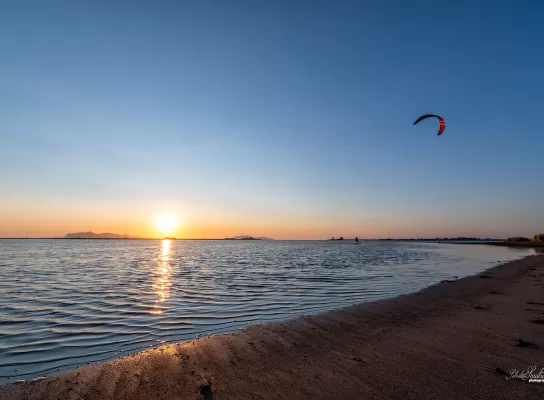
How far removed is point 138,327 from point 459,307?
38.7 feet

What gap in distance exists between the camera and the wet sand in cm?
540

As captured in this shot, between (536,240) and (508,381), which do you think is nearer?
(508,381)

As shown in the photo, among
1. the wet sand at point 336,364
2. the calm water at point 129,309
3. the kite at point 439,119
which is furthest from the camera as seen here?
the kite at point 439,119

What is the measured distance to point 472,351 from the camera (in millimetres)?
7273

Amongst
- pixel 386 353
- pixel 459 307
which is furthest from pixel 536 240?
pixel 386 353

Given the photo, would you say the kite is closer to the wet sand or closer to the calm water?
the calm water

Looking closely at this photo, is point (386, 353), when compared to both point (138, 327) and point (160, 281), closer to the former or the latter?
point (138, 327)

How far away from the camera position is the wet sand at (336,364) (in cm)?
540
